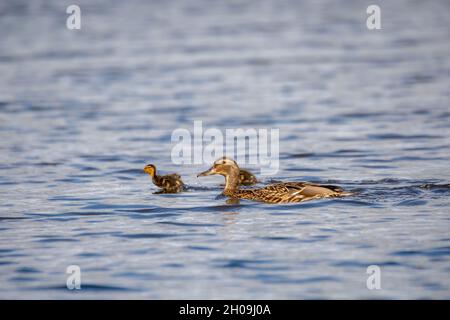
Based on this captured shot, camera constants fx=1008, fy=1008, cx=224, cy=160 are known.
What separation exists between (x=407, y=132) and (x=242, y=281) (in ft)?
30.4

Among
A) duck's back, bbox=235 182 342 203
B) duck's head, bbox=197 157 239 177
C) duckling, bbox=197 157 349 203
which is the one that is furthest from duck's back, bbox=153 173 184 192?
duck's back, bbox=235 182 342 203

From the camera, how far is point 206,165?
16.2 metres

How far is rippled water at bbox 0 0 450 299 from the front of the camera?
981 cm

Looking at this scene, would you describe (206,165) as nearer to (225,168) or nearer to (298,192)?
→ (225,168)

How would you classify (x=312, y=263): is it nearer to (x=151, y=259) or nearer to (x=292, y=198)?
(x=151, y=259)

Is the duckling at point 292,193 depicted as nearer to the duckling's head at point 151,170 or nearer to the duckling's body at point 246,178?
the duckling's body at point 246,178

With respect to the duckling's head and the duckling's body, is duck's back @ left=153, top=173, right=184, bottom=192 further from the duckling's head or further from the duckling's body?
the duckling's body

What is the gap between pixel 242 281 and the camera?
945cm

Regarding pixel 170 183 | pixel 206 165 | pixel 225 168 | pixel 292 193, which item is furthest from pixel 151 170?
pixel 292 193

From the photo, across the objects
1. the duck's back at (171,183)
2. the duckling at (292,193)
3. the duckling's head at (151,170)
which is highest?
the duckling's head at (151,170)

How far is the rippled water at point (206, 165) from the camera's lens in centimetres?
981

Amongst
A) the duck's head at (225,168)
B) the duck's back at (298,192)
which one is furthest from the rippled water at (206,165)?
the duck's head at (225,168)

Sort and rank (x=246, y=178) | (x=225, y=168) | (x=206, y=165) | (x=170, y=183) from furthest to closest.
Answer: (x=206, y=165), (x=246, y=178), (x=170, y=183), (x=225, y=168)

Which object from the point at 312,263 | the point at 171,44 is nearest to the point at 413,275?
the point at 312,263
